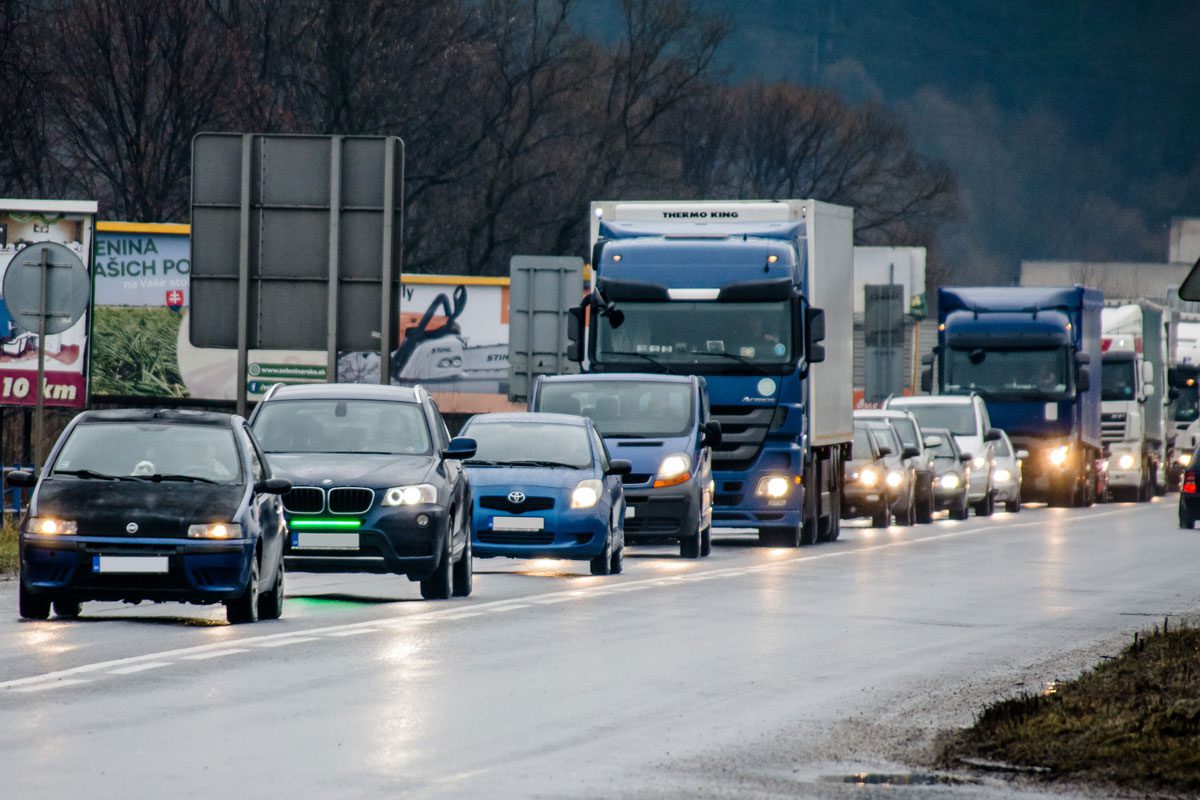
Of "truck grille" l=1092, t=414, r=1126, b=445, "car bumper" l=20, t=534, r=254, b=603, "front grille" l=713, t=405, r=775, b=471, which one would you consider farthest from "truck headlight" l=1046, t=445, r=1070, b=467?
"car bumper" l=20, t=534, r=254, b=603

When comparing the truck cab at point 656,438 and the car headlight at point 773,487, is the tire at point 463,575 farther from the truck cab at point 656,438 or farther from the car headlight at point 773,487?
the car headlight at point 773,487

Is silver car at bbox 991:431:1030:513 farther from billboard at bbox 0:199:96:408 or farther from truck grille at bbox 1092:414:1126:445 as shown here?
billboard at bbox 0:199:96:408

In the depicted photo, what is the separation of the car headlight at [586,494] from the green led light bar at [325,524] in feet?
15.0

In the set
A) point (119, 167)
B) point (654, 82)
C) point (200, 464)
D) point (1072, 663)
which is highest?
point (654, 82)

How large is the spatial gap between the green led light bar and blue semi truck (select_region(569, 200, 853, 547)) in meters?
10.9

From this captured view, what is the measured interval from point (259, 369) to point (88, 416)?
110 feet

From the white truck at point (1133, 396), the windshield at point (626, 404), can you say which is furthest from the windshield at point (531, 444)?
the white truck at point (1133, 396)

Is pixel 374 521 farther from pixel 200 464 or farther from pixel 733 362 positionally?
pixel 733 362

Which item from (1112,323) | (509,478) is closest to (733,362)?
(509,478)

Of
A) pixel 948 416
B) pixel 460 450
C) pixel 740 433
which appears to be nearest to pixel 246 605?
pixel 460 450

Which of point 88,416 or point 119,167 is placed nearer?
point 88,416

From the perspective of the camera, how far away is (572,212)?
74.1 metres

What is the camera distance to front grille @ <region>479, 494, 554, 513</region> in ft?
78.9

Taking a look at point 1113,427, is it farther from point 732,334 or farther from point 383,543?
point 383,543
